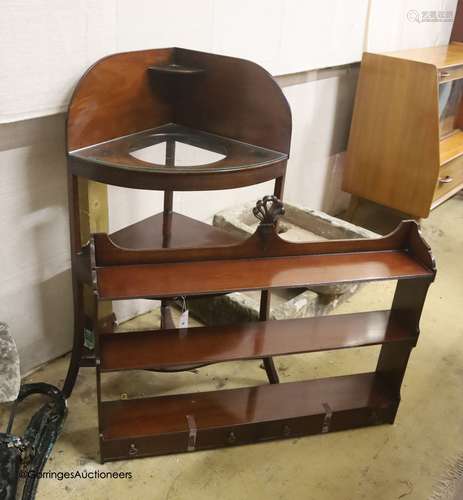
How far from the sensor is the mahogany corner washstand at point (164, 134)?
1405 mm

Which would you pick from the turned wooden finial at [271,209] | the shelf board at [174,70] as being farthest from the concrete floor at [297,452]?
the shelf board at [174,70]

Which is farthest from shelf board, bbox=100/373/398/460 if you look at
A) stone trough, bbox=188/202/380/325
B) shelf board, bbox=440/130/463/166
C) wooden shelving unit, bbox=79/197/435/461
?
shelf board, bbox=440/130/463/166

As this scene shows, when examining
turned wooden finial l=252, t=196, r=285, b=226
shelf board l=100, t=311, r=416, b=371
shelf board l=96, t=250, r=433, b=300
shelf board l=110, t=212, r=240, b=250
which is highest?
turned wooden finial l=252, t=196, r=285, b=226

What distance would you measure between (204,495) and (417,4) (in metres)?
2.52

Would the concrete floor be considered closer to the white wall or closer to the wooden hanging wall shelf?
the wooden hanging wall shelf

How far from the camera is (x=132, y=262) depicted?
141 centimetres

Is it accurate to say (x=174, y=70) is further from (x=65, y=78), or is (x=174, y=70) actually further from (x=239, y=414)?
(x=239, y=414)

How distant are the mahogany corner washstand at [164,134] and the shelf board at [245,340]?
252 millimetres

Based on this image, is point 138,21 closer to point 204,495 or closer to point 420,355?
point 204,495

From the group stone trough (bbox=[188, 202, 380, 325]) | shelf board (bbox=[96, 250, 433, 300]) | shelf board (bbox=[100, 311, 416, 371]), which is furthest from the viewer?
stone trough (bbox=[188, 202, 380, 325])

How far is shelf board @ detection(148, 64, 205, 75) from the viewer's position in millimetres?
1556

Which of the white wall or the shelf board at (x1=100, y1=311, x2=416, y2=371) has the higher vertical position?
the white wall

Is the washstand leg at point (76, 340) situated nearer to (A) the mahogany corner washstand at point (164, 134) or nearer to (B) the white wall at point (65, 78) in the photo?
(A) the mahogany corner washstand at point (164, 134)

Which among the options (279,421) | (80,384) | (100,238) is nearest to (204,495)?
(279,421)
